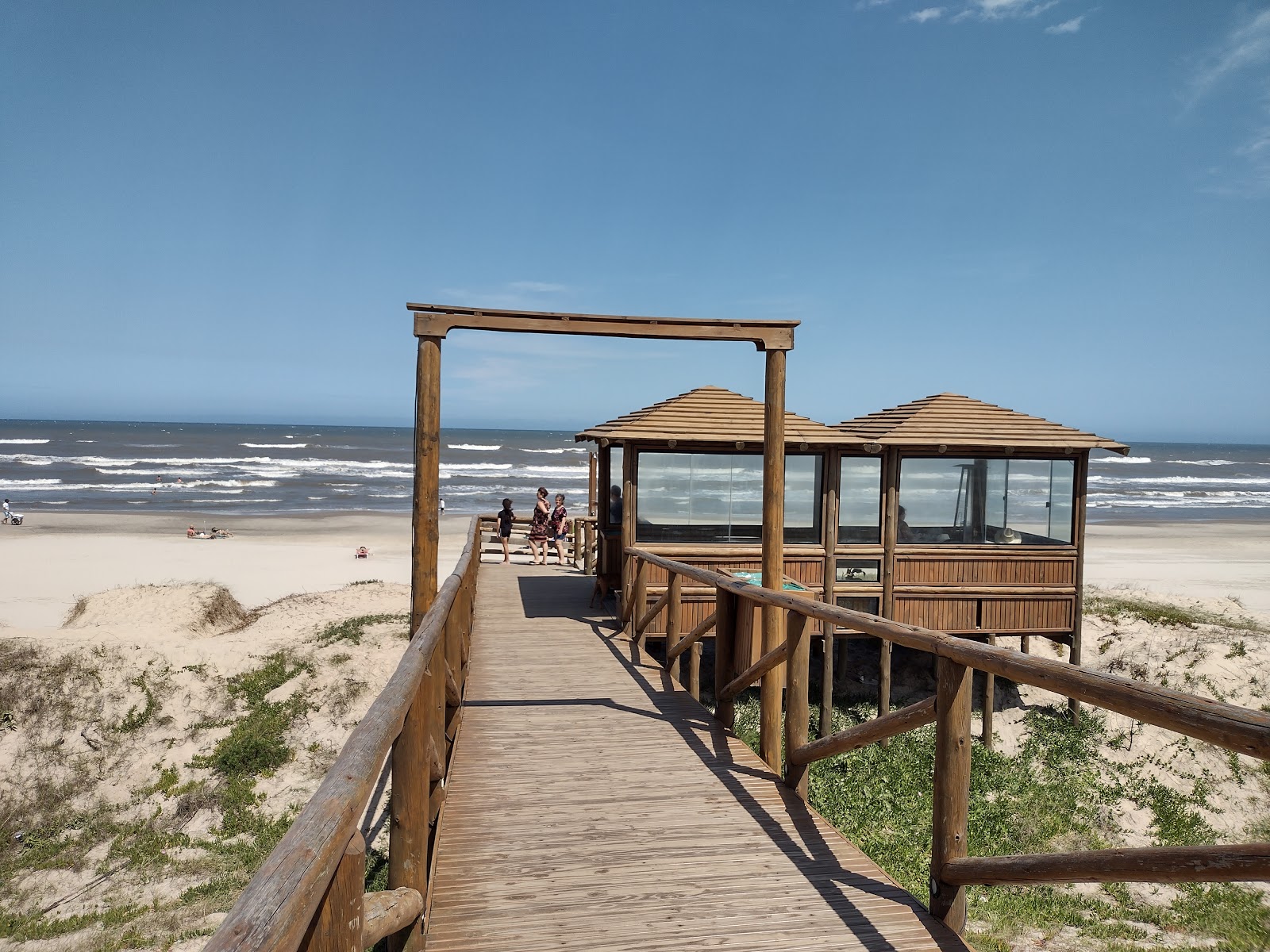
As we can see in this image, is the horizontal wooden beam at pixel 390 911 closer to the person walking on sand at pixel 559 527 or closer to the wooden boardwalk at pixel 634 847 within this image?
the wooden boardwalk at pixel 634 847

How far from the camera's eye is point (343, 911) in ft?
5.96

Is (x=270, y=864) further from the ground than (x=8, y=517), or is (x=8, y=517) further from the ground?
(x=270, y=864)

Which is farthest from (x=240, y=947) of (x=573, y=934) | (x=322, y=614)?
(x=322, y=614)

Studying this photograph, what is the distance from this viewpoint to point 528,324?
5.87 meters

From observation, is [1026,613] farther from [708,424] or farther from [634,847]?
[634,847]

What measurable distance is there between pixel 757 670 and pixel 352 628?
10145 mm

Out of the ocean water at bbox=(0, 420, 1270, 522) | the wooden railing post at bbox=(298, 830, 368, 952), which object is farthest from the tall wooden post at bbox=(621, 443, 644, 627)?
the ocean water at bbox=(0, 420, 1270, 522)

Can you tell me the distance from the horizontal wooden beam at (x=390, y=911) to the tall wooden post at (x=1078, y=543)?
38.0ft

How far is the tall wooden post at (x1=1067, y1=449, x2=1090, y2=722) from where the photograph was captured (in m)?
12.1

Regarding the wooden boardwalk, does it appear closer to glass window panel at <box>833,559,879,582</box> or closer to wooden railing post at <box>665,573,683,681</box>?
wooden railing post at <box>665,573,683,681</box>

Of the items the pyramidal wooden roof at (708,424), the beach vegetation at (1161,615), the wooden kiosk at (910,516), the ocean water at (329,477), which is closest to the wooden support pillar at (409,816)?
the pyramidal wooden roof at (708,424)

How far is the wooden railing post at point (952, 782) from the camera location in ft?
10.1

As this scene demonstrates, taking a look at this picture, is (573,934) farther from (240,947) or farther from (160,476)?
(160,476)

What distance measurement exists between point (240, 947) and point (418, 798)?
6.18ft
